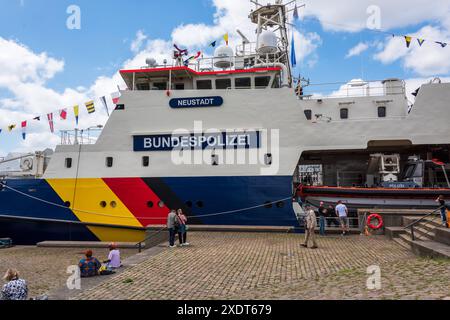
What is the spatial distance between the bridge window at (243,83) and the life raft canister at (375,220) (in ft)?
21.8

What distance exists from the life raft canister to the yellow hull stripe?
312 inches

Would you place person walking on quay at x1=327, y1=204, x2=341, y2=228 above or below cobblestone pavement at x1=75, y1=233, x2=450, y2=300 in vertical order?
above

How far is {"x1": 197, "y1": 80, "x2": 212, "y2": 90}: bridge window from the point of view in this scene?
46.3 feet

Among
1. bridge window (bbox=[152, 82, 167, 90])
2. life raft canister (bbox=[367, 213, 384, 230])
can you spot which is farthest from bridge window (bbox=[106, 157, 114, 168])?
life raft canister (bbox=[367, 213, 384, 230])

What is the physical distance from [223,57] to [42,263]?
10026mm

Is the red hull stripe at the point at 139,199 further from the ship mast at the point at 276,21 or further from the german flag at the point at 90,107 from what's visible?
the ship mast at the point at 276,21

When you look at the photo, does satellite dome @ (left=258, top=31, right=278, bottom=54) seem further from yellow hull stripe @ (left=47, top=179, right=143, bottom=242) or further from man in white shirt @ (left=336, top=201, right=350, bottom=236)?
yellow hull stripe @ (left=47, top=179, right=143, bottom=242)

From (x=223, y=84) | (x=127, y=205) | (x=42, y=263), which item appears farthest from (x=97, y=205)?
(x=223, y=84)

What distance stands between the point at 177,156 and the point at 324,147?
17.7 ft

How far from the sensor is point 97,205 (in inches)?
499

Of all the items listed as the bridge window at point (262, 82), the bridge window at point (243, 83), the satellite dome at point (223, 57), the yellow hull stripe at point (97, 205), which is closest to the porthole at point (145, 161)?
the yellow hull stripe at point (97, 205)

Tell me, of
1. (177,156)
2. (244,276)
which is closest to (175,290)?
(244,276)

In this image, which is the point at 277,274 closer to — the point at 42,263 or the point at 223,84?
the point at 42,263
